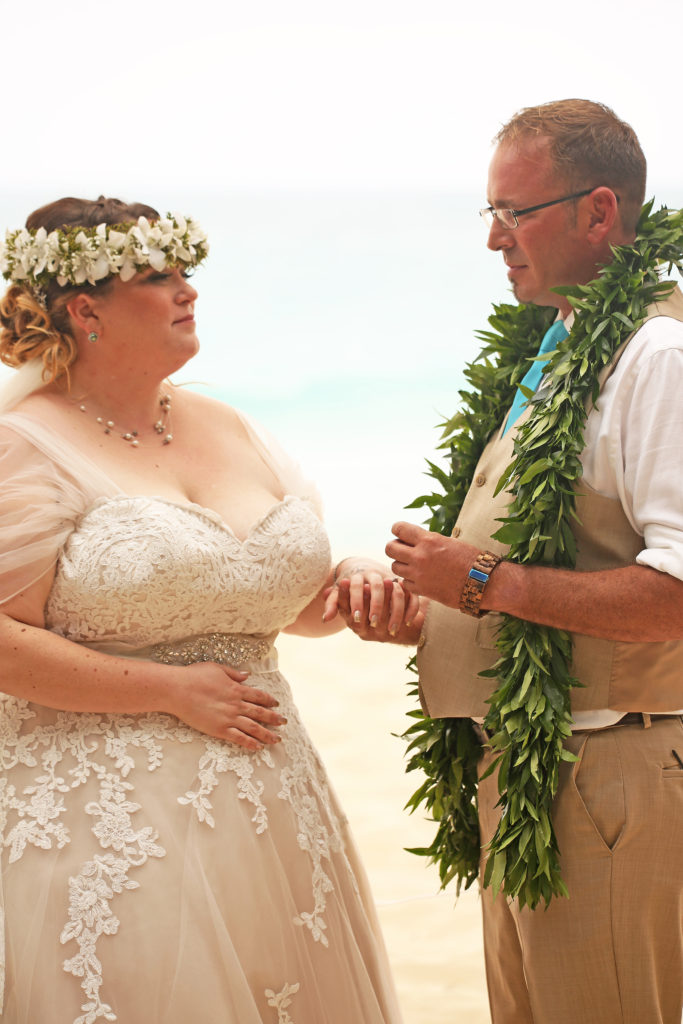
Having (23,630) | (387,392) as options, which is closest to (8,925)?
(23,630)

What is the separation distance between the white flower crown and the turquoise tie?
78 cm

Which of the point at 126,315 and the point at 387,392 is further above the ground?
the point at 126,315

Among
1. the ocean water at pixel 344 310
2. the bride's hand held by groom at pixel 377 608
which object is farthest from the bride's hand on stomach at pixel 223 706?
the ocean water at pixel 344 310

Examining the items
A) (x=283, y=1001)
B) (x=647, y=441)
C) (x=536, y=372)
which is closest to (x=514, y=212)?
(x=536, y=372)

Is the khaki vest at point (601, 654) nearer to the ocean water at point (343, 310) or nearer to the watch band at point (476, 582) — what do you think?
the watch band at point (476, 582)

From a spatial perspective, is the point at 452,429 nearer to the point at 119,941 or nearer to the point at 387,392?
the point at 119,941

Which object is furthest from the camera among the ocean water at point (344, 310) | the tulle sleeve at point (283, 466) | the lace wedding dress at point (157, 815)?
the ocean water at point (344, 310)

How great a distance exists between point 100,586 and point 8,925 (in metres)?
0.62

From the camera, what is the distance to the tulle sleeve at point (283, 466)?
2498 mm

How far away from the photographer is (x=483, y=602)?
1.94 m

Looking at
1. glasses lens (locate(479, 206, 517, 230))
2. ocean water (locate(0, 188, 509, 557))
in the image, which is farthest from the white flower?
ocean water (locate(0, 188, 509, 557))

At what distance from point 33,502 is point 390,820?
3763 mm

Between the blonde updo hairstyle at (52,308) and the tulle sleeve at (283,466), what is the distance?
48 cm

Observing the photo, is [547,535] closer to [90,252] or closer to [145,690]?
[145,690]
